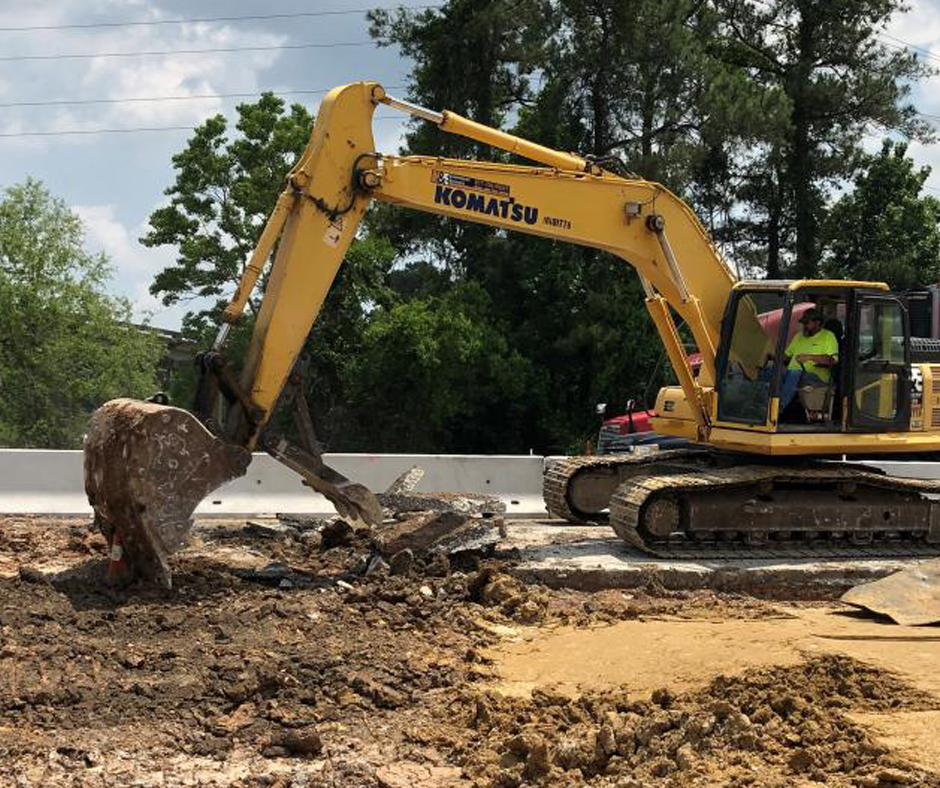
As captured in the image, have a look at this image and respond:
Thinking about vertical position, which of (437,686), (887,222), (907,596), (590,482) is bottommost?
(437,686)

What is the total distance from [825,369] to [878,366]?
1.69ft

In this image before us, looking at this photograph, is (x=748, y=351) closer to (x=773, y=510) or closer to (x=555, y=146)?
(x=773, y=510)

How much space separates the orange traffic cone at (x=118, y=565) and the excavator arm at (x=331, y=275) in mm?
28

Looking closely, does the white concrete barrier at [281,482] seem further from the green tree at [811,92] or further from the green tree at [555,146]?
the green tree at [811,92]

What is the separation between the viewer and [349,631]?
6.96m

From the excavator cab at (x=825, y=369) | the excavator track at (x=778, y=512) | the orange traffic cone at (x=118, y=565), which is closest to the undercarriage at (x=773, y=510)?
the excavator track at (x=778, y=512)

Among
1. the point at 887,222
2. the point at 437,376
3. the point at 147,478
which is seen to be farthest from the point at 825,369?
the point at 887,222

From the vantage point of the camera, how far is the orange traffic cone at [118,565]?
7699mm

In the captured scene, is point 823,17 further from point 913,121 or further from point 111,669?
point 111,669

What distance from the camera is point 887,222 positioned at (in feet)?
101

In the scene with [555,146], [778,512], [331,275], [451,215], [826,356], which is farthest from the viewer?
[555,146]

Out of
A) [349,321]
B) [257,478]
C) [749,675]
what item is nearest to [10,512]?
[257,478]

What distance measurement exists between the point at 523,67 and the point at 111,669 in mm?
24666

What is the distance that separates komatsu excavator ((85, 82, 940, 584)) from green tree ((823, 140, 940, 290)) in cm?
2103
